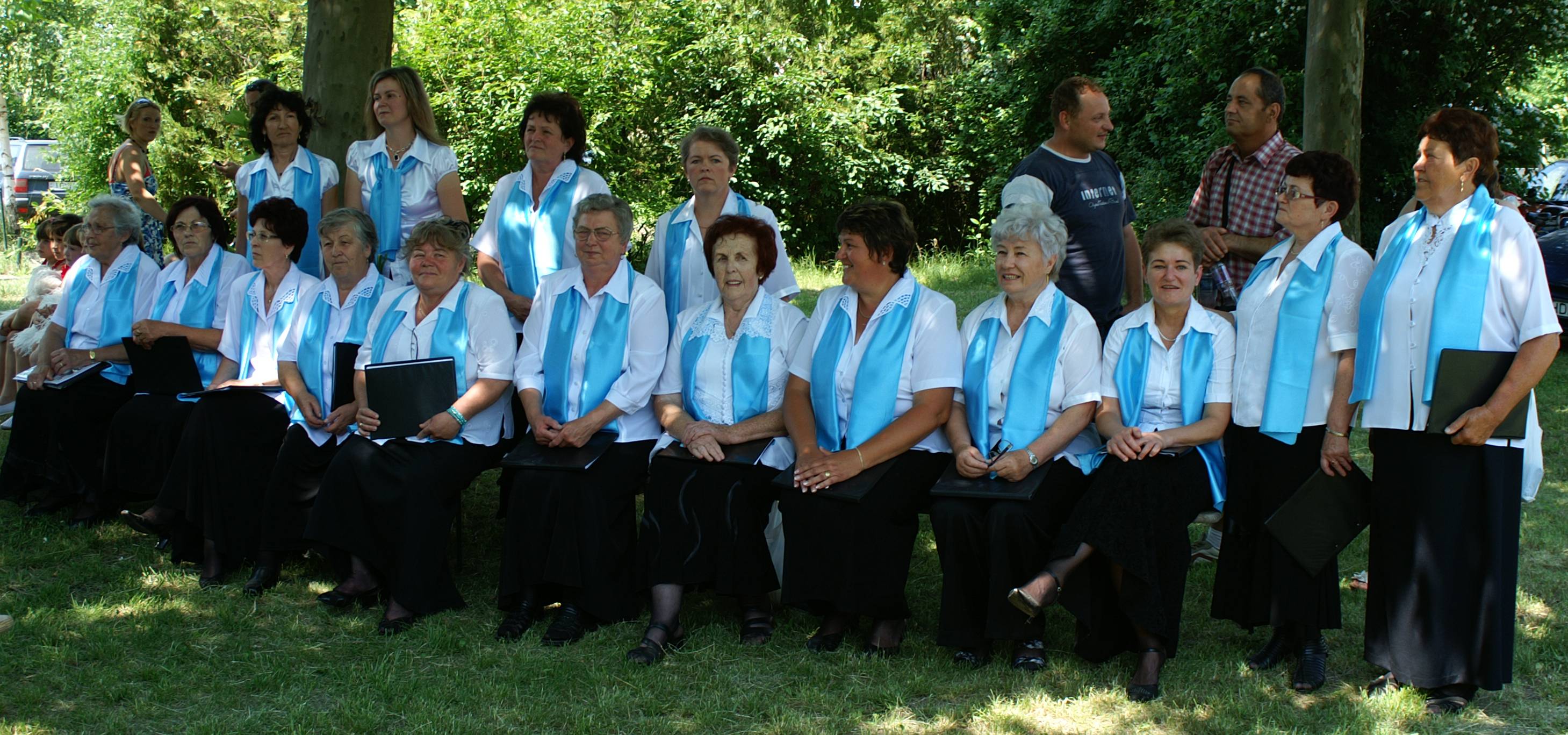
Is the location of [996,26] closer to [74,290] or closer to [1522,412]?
[74,290]

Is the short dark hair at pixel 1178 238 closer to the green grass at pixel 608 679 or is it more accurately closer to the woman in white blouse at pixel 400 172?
the green grass at pixel 608 679

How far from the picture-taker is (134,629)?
4.64 m

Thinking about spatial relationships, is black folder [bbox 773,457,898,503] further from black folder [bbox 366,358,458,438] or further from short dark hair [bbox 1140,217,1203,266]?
black folder [bbox 366,358,458,438]

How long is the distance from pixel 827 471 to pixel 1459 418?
198 centimetres

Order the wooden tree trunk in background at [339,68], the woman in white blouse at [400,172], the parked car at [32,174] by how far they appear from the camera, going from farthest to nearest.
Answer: the parked car at [32,174]
the wooden tree trunk in background at [339,68]
the woman in white blouse at [400,172]

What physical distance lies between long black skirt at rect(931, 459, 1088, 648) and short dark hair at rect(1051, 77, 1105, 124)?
5.24ft

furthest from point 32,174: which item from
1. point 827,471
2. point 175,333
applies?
point 827,471

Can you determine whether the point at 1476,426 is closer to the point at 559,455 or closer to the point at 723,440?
the point at 723,440

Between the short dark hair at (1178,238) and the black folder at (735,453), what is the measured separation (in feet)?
5.05

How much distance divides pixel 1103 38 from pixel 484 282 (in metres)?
11.5

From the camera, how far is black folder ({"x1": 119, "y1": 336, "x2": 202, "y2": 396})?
573 cm

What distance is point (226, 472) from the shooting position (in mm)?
5332

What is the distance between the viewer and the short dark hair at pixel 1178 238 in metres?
4.27

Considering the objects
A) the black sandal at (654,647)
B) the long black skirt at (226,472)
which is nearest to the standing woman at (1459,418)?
the black sandal at (654,647)
